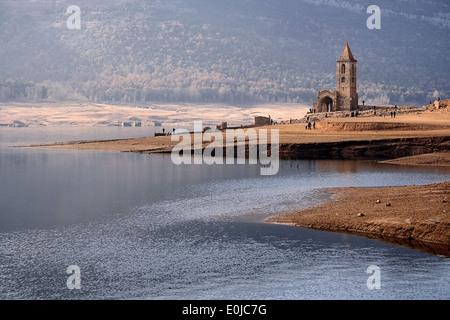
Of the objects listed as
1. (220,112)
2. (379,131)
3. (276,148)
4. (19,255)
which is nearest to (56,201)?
(19,255)

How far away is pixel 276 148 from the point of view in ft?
163

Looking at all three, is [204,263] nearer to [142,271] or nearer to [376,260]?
[142,271]

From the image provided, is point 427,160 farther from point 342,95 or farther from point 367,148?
point 342,95

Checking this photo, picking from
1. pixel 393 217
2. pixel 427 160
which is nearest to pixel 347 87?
pixel 427 160

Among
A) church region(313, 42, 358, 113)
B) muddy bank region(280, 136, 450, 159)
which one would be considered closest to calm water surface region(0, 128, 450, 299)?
muddy bank region(280, 136, 450, 159)

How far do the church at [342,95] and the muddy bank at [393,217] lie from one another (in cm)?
7191

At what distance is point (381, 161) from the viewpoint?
42875 millimetres

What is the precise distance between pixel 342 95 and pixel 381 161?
5586 centimetres

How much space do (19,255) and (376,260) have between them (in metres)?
9.37

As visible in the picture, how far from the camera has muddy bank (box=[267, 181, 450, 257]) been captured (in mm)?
18609

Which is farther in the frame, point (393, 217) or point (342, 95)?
point (342, 95)
